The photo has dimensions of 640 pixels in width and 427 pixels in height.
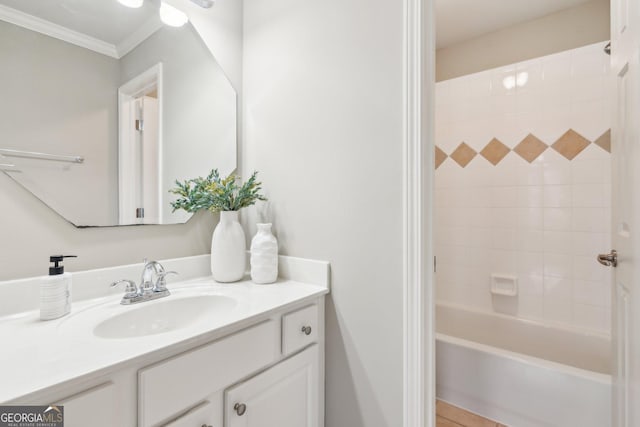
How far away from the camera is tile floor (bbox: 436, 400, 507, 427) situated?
1.54m

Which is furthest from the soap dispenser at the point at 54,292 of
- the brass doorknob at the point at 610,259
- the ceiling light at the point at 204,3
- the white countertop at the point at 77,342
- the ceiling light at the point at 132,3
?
the brass doorknob at the point at 610,259

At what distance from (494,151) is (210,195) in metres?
2.04

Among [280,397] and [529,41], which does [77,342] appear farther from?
[529,41]

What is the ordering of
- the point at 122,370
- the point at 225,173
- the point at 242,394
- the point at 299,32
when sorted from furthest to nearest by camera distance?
the point at 225,173 < the point at 299,32 < the point at 242,394 < the point at 122,370

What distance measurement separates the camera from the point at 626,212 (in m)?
1.00

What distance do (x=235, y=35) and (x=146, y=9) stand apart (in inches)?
16.1

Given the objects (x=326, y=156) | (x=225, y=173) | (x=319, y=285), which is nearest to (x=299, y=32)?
(x=326, y=156)

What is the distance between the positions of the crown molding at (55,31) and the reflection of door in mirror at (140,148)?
0.42 feet

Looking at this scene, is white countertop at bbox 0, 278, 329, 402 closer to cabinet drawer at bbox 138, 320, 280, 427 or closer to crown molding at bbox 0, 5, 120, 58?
cabinet drawer at bbox 138, 320, 280, 427

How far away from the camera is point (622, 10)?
3.44 ft

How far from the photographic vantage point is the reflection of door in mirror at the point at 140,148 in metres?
1.11

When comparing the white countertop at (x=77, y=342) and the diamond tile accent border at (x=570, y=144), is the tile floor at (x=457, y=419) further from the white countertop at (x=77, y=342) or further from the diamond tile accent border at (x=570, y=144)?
the diamond tile accent border at (x=570, y=144)

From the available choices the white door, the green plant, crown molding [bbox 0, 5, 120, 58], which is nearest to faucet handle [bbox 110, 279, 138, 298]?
the green plant

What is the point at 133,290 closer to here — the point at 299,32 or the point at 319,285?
the point at 319,285
